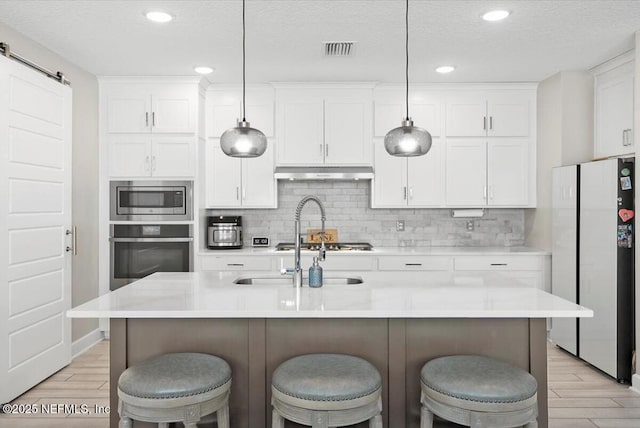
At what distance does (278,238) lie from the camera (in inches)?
213

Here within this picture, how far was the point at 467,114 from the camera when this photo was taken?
507 centimetres

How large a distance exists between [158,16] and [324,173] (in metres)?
2.15

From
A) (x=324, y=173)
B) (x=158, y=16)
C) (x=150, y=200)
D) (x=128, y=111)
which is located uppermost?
(x=158, y=16)

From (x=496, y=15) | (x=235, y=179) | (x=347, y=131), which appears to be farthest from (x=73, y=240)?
(x=496, y=15)

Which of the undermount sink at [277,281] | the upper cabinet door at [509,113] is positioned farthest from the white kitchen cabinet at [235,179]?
the upper cabinet door at [509,113]

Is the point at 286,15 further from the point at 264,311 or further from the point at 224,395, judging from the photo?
the point at 224,395

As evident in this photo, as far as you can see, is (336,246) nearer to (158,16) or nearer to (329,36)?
(329,36)

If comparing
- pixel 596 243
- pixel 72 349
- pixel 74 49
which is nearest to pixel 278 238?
pixel 72 349

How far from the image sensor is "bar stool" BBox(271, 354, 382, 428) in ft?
6.39

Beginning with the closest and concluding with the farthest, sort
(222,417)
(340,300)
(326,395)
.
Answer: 1. (326,395)
2. (222,417)
3. (340,300)

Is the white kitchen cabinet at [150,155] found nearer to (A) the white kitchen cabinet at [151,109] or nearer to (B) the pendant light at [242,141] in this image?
(A) the white kitchen cabinet at [151,109]

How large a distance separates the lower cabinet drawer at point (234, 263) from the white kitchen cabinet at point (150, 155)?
82 cm

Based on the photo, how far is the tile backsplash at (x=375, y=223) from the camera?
Result: 541 cm

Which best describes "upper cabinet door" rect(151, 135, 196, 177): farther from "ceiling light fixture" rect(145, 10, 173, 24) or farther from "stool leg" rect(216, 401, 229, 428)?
"stool leg" rect(216, 401, 229, 428)
